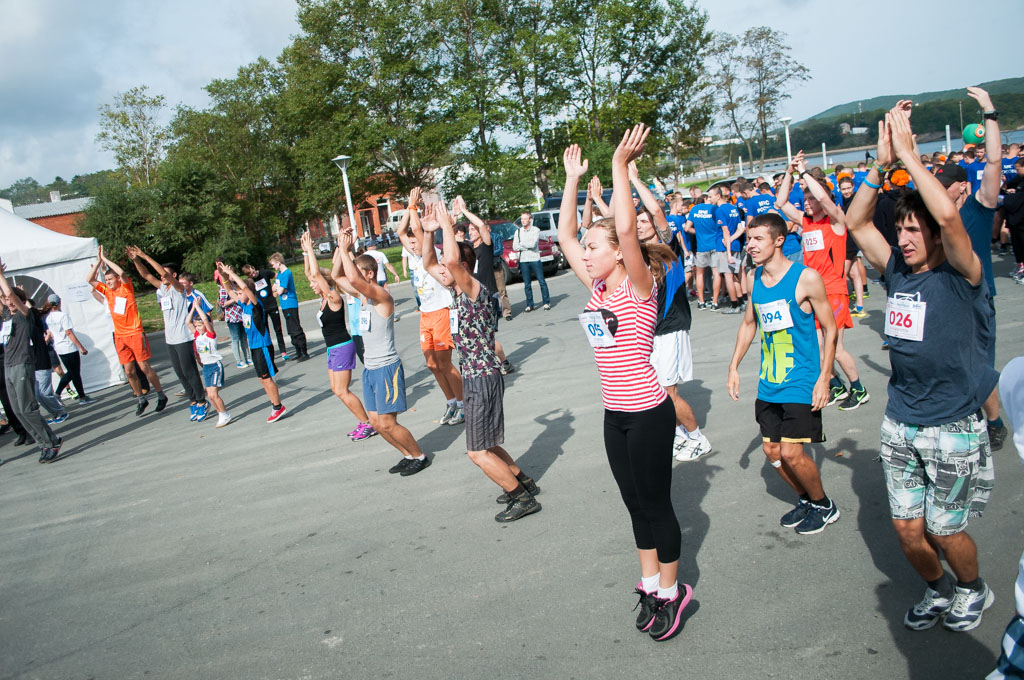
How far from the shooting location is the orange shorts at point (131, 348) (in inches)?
400

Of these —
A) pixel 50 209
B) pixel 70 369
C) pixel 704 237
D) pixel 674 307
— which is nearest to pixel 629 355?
pixel 674 307

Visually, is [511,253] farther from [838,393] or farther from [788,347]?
[788,347]

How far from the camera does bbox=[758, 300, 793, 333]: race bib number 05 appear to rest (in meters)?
3.83

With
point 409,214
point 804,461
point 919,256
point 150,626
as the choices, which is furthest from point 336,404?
point 919,256

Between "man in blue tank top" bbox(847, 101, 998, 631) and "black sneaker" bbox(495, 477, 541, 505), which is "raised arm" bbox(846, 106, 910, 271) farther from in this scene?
"black sneaker" bbox(495, 477, 541, 505)

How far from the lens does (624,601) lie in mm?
3555

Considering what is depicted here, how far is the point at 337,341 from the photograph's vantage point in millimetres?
7129

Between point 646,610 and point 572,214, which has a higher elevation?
point 572,214

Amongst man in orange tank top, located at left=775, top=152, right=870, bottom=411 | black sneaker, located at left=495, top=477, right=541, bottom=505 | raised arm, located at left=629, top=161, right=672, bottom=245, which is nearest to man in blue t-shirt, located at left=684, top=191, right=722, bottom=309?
man in orange tank top, located at left=775, top=152, right=870, bottom=411

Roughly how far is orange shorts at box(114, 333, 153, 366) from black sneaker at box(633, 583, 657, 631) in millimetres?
9263

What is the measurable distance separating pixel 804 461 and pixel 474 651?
2064 millimetres

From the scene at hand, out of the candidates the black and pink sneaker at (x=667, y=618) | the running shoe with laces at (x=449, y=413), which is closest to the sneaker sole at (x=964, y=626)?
the black and pink sneaker at (x=667, y=618)

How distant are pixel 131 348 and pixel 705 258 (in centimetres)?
947

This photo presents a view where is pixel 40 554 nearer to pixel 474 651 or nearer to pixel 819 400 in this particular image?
pixel 474 651
